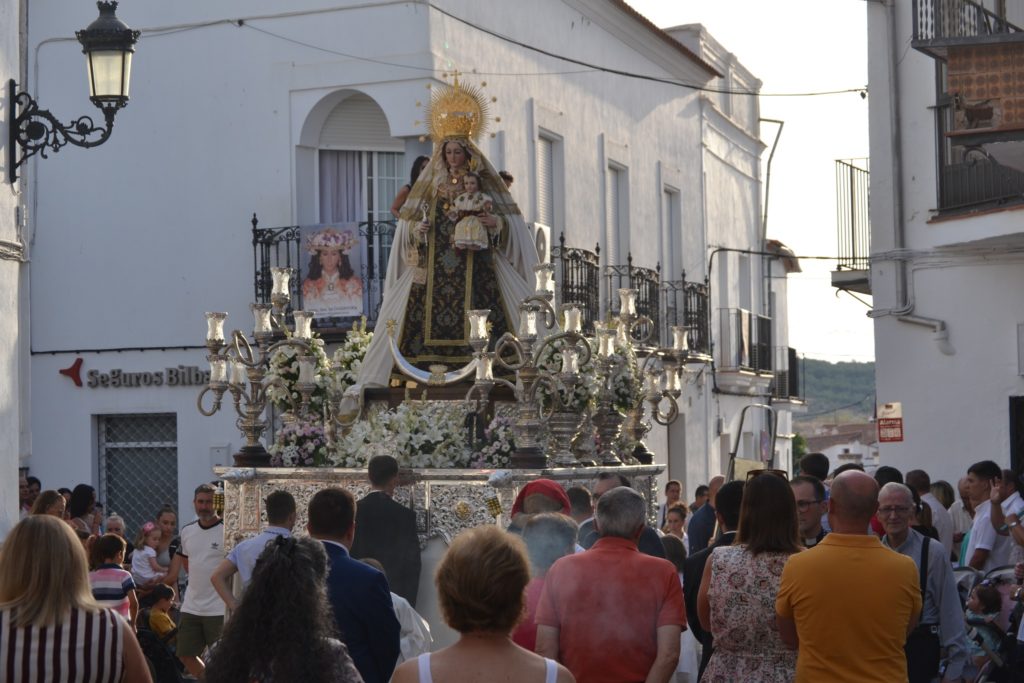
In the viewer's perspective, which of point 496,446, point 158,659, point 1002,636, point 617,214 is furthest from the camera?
point 617,214

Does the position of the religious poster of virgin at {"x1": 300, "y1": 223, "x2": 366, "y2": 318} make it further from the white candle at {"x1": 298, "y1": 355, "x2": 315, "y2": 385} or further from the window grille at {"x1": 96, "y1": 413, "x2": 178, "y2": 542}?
the white candle at {"x1": 298, "y1": 355, "x2": 315, "y2": 385}

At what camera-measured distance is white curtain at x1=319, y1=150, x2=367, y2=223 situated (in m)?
19.5

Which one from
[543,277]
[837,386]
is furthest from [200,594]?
[837,386]

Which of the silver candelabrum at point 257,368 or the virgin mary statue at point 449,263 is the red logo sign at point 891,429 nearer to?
the virgin mary statue at point 449,263

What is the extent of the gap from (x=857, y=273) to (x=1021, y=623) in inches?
452

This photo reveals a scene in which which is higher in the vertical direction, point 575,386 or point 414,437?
point 575,386

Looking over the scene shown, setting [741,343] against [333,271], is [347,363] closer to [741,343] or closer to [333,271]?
[333,271]

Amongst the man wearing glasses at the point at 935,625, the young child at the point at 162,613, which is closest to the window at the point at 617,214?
the young child at the point at 162,613

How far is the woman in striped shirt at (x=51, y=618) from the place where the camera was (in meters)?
5.11

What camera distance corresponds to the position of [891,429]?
17531 millimetres

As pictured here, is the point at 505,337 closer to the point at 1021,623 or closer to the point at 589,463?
the point at 589,463

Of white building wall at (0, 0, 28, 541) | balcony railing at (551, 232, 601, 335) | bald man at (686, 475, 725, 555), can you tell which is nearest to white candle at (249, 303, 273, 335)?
white building wall at (0, 0, 28, 541)

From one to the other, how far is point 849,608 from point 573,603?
97 centimetres

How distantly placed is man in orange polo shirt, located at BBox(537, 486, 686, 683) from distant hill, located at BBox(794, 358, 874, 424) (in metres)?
76.1
